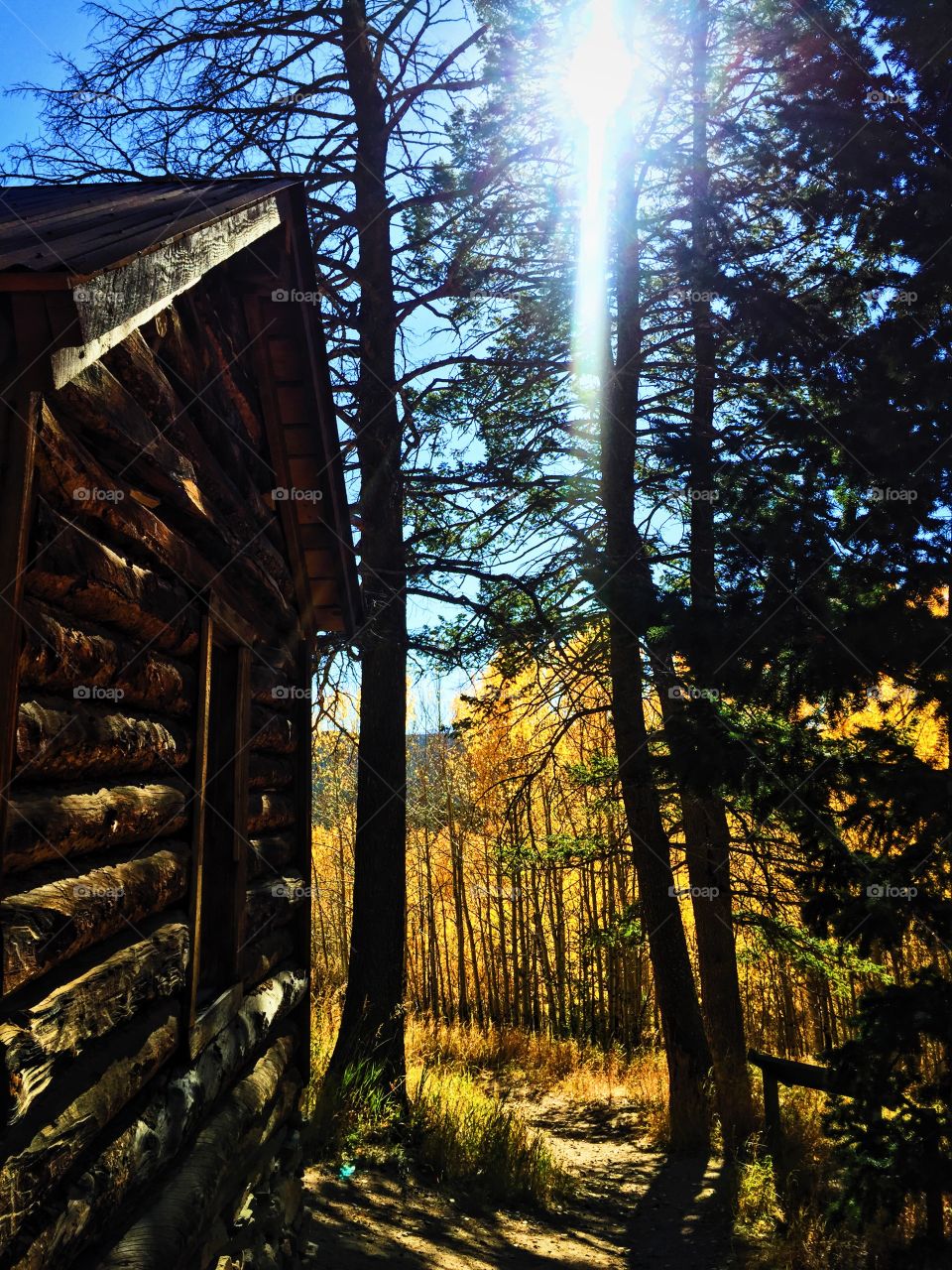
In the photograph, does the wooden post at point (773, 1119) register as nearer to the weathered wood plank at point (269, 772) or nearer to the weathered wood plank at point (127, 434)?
the weathered wood plank at point (269, 772)

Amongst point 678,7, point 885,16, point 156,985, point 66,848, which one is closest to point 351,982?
point 156,985

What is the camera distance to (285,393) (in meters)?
5.84

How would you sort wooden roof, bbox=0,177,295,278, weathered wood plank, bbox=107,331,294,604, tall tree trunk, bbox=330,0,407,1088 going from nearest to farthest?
wooden roof, bbox=0,177,295,278 → weathered wood plank, bbox=107,331,294,604 → tall tree trunk, bbox=330,0,407,1088

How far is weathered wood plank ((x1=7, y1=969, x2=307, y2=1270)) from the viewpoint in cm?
A: 248

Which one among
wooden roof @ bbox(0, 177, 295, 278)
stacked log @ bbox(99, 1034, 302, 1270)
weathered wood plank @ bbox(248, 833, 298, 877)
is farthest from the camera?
weathered wood plank @ bbox(248, 833, 298, 877)

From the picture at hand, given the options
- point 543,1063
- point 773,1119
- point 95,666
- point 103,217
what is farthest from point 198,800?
point 543,1063

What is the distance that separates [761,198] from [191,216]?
8.92 metres

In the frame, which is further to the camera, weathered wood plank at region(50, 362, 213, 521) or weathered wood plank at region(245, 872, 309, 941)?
weathered wood plank at region(245, 872, 309, 941)

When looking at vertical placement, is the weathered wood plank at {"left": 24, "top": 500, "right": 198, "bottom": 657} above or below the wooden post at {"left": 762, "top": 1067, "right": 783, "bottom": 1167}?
above

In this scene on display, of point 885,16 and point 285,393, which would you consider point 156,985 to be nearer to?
point 285,393

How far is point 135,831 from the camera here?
324cm

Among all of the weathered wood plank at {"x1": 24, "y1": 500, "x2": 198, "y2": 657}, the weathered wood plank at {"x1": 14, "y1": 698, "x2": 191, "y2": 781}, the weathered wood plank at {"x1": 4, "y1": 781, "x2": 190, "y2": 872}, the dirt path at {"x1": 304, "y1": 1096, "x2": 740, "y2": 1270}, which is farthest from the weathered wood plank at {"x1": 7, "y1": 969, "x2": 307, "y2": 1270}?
the dirt path at {"x1": 304, "y1": 1096, "x2": 740, "y2": 1270}

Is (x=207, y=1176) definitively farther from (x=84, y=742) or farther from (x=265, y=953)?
(x=84, y=742)

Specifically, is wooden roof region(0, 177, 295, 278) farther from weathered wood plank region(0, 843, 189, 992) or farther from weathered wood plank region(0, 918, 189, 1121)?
weathered wood plank region(0, 918, 189, 1121)
